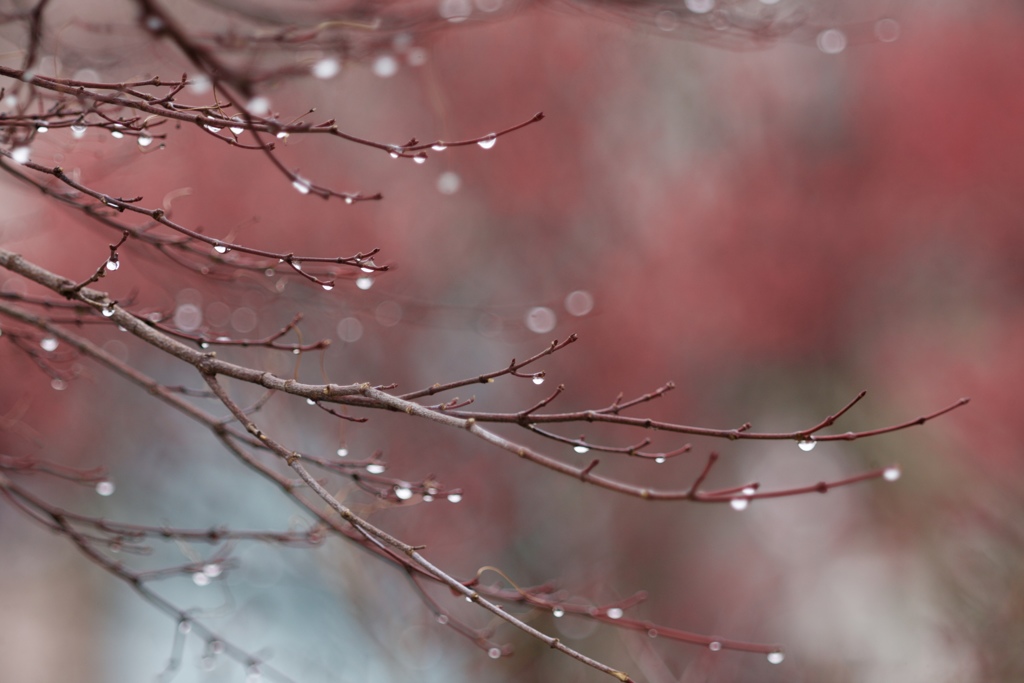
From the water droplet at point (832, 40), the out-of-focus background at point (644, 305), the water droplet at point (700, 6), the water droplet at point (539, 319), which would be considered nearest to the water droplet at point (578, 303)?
the out-of-focus background at point (644, 305)

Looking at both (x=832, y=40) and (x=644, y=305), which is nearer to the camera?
(x=832, y=40)

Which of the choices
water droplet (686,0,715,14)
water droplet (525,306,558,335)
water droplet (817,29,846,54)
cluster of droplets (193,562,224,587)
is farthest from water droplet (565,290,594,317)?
cluster of droplets (193,562,224,587)

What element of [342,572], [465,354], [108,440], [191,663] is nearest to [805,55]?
[465,354]

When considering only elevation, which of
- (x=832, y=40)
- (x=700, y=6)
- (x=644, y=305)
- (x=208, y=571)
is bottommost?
(x=208, y=571)

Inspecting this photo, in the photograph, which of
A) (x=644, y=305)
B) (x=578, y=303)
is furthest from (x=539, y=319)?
(x=644, y=305)

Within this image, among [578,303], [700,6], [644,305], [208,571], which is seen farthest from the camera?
[644,305]

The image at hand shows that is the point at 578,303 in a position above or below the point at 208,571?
above

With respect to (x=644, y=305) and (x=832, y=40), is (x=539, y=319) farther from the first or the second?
(x=832, y=40)
